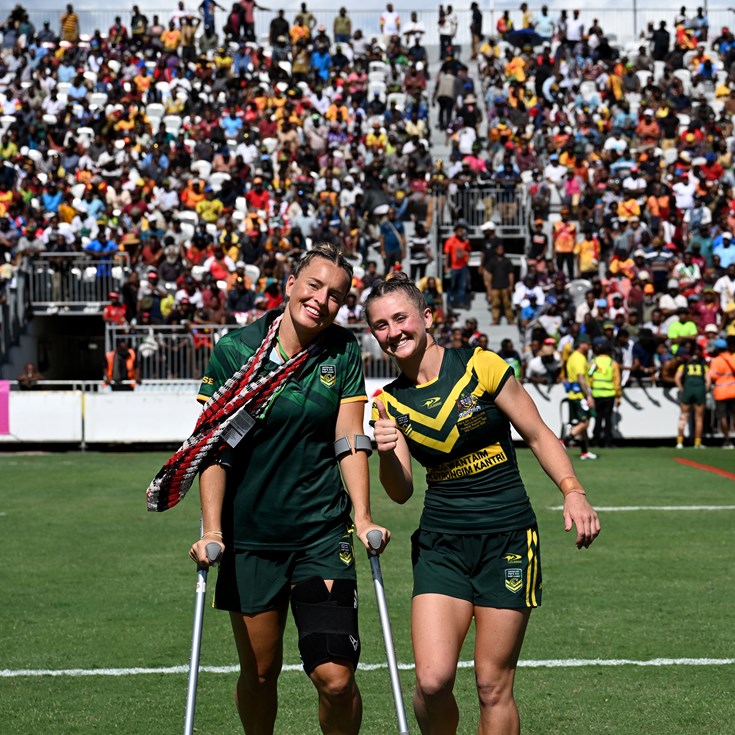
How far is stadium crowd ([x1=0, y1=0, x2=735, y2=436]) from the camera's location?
26.0 m

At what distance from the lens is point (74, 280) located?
27.0 metres

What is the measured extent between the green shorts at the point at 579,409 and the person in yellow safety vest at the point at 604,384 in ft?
2.82

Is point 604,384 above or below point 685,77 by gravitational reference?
below

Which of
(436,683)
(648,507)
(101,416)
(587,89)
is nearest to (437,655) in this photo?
(436,683)

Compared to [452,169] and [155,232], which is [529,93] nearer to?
[452,169]

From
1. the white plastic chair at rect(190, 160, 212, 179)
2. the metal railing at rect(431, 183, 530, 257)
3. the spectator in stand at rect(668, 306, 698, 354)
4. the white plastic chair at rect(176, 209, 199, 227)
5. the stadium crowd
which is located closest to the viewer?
the spectator in stand at rect(668, 306, 698, 354)

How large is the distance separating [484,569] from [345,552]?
1.86 feet

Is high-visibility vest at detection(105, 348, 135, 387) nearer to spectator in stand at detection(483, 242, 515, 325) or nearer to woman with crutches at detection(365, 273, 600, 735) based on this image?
spectator in stand at detection(483, 242, 515, 325)

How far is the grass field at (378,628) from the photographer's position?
6.64 m

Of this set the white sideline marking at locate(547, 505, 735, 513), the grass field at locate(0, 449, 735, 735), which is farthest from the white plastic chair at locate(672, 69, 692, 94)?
the white sideline marking at locate(547, 505, 735, 513)

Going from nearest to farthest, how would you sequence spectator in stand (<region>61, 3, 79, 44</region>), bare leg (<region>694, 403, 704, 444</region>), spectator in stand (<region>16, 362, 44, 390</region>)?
1. bare leg (<region>694, 403, 704, 444</region>)
2. spectator in stand (<region>16, 362, 44, 390</region>)
3. spectator in stand (<region>61, 3, 79, 44</region>)

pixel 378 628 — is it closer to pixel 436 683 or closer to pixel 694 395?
pixel 436 683

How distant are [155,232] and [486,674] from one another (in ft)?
77.9

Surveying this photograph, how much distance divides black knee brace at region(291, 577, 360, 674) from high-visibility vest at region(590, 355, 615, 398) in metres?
17.4
